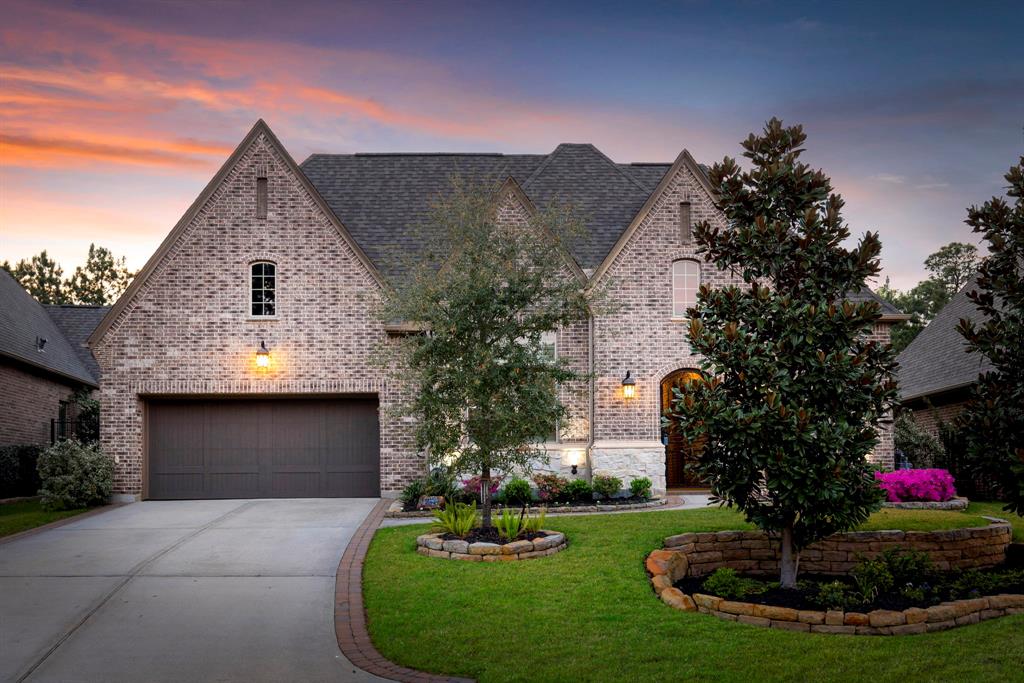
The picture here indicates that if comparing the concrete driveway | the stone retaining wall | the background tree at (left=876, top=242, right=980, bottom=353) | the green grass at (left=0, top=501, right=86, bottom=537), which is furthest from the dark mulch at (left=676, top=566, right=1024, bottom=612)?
the background tree at (left=876, top=242, right=980, bottom=353)

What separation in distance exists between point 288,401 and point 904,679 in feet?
51.4

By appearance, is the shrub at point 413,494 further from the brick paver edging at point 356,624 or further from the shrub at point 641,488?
the shrub at point 641,488

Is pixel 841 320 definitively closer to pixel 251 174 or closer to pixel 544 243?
pixel 544 243

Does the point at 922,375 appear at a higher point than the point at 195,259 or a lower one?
lower

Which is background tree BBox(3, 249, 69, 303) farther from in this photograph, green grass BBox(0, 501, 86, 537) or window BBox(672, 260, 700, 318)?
window BBox(672, 260, 700, 318)

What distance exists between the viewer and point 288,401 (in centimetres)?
2078

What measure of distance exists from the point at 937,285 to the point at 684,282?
101 feet

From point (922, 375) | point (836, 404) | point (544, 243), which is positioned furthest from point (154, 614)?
point (922, 375)

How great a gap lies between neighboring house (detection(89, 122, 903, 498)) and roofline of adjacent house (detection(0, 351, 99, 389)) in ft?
18.7

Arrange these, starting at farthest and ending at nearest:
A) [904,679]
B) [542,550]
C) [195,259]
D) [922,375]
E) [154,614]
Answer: [922,375] < [195,259] < [542,550] < [154,614] < [904,679]

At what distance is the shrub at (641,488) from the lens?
18.7 meters

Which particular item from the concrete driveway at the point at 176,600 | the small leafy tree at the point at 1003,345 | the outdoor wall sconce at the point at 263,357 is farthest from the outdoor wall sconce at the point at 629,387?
the small leafy tree at the point at 1003,345

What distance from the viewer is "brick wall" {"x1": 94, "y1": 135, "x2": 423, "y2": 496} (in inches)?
794

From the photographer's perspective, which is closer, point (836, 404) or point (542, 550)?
point (836, 404)
